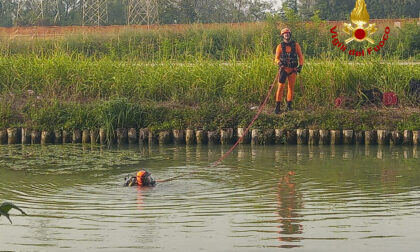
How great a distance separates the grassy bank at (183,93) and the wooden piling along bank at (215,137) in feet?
0.74

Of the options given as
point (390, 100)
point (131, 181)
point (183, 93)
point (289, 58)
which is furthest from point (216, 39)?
point (131, 181)

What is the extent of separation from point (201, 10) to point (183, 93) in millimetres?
32914

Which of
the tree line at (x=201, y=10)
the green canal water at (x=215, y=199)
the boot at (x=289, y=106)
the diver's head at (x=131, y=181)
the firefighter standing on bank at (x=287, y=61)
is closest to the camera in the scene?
the green canal water at (x=215, y=199)

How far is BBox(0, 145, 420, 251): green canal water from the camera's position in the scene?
27.8ft

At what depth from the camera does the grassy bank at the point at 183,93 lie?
17.1 meters

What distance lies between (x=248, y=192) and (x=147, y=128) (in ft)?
20.2

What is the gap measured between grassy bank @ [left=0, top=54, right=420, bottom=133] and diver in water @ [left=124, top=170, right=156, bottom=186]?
5.30 meters

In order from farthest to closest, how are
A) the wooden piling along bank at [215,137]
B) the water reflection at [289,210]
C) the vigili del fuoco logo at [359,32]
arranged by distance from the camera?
the vigili del fuoco logo at [359,32] < the wooden piling along bank at [215,137] < the water reflection at [289,210]

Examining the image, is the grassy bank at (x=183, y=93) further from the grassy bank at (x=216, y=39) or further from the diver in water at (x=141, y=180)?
the diver in water at (x=141, y=180)

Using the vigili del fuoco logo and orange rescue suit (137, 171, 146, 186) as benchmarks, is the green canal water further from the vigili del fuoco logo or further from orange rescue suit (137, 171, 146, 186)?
the vigili del fuoco logo

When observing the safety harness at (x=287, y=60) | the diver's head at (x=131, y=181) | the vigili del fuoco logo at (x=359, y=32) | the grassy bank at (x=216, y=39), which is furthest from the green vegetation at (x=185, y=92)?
the diver's head at (x=131, y=181)

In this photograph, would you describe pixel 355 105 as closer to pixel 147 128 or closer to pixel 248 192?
pixel 147 128

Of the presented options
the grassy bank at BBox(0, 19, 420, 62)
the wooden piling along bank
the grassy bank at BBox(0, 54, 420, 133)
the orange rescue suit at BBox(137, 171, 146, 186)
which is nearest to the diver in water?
the orange rescue suit at BBox(137, 171, 146, 186)

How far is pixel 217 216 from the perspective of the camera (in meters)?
9.64
